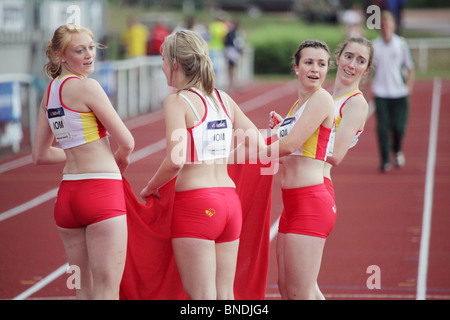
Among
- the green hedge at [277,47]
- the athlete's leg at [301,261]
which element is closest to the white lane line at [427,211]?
the athlete's leg at [301,261]

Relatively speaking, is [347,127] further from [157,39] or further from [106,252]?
[157,39]

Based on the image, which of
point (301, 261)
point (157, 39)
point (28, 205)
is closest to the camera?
point (301, 261)

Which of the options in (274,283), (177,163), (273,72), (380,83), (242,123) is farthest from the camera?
(273,72)

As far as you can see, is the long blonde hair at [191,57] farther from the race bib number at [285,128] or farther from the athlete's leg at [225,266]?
the athlete's leg at [225,266]

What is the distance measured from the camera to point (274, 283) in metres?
6.76

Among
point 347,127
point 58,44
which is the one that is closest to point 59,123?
point 58,44

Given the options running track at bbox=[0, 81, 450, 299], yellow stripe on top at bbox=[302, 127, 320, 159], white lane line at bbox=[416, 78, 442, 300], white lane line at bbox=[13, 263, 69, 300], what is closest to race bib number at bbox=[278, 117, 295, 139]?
yellow stripe on top at bbox=[302, 127, 320, 159]

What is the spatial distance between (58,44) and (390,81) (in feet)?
26.6

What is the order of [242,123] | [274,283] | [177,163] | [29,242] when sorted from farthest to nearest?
[29,242]
[274,283]
[242,123]
[177,163]

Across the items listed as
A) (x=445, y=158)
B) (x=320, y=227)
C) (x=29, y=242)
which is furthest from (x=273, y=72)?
(x=320, y=227)

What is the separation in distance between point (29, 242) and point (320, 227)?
4510mm

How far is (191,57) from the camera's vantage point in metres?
4.11

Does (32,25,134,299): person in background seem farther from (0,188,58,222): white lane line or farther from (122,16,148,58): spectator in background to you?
(122,16,148,58): spectator in background
